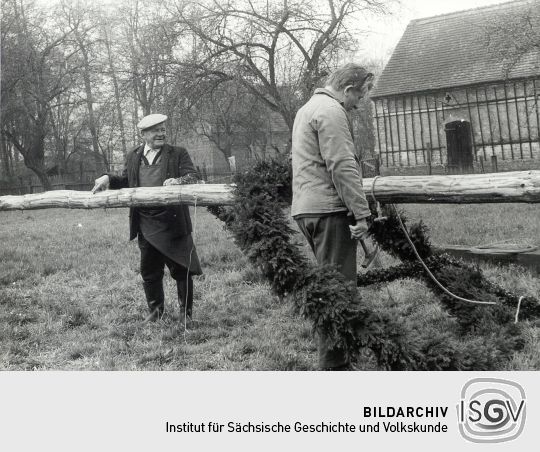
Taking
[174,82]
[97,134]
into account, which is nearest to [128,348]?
[174,82]

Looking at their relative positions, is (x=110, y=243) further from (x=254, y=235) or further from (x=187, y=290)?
(x=254, y=235)

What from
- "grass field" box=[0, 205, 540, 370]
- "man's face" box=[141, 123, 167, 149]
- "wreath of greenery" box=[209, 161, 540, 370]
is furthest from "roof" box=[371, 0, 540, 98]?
"man's face" box=[141, 123, 167, 149]

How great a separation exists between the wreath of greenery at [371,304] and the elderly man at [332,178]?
155 mm

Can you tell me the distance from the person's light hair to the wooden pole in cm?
94

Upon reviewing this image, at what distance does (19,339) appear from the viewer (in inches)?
204

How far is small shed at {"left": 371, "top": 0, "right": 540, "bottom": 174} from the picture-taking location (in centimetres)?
1948

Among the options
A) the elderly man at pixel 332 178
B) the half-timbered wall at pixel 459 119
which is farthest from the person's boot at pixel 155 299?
the half-timbered wall at pixel 459 119

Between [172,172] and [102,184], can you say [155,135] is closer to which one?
[172,172]

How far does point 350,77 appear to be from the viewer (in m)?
3.63

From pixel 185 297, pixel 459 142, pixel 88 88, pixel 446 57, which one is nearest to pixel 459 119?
pixel 459 142

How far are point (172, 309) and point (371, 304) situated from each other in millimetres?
2291

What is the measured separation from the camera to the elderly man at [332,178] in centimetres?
347

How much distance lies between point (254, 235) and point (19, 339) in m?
2.64

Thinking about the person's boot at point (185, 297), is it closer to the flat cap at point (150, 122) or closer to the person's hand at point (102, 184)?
the person's hand at point (102, 184)
